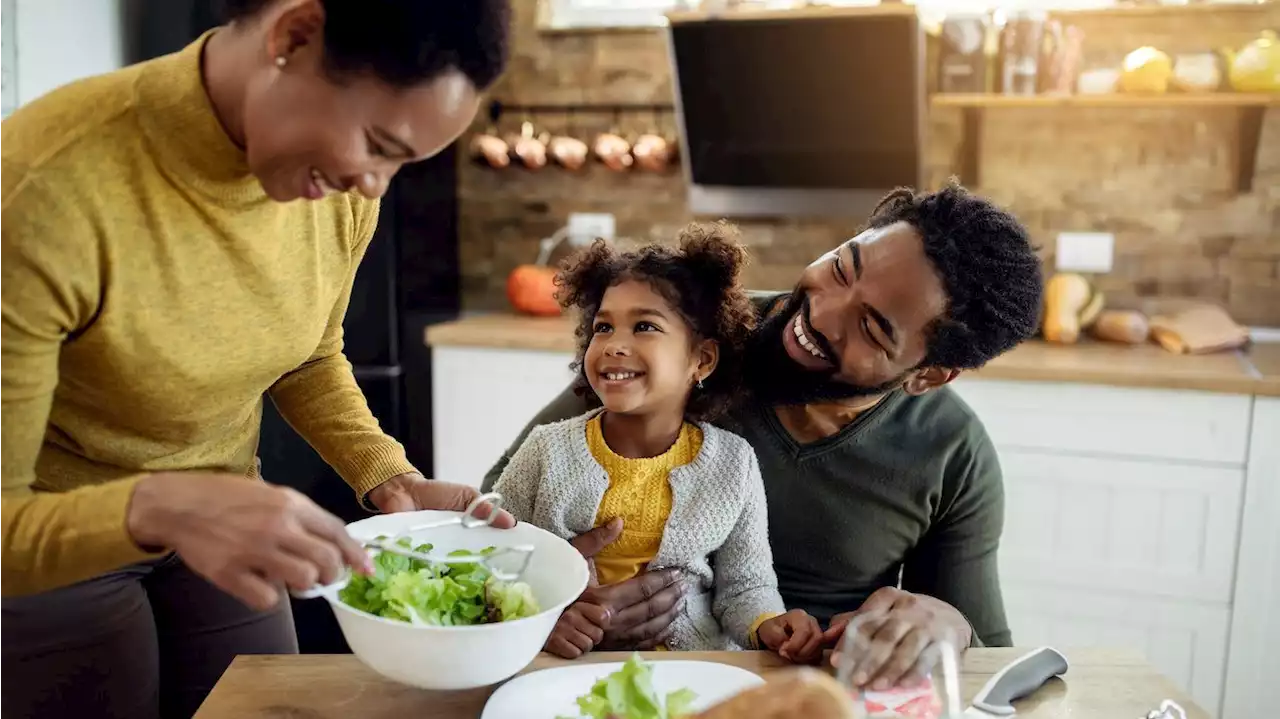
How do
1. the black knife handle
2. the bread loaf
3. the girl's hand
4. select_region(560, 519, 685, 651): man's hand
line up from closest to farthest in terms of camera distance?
the bread loaf → the black knife handle → the girl's hand → select_region(560, 519, 685, 651): man's hand

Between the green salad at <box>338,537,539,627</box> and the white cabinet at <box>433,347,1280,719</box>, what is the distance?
5.59 feet

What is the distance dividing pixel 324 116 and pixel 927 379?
3.06ft

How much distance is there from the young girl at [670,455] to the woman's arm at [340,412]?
0.66ft

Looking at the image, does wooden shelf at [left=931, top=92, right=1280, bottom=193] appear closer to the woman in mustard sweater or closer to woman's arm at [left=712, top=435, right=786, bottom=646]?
woman's arm at [left=712, top=435, right=786, bottom=646]

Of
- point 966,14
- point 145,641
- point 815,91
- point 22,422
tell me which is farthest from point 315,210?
point 966,14

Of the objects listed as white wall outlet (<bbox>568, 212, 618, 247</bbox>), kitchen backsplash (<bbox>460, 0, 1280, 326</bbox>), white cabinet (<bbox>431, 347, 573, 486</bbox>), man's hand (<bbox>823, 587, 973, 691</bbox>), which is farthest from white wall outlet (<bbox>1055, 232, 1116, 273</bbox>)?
man's hand (<bbox>823, 587, 973, 691</bbox>)

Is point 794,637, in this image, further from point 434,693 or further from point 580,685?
point 434,693

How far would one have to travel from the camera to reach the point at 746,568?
4.50ft

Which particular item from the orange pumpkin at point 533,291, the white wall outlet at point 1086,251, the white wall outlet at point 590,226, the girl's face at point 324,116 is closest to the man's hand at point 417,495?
the girl's face at point 324,116

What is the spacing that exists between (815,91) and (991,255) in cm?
147

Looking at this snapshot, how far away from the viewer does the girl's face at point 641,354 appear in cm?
140

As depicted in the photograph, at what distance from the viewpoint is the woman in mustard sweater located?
2.76ft

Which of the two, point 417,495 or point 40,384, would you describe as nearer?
point 40,384

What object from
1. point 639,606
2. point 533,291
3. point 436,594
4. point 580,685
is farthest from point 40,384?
point 533,291
